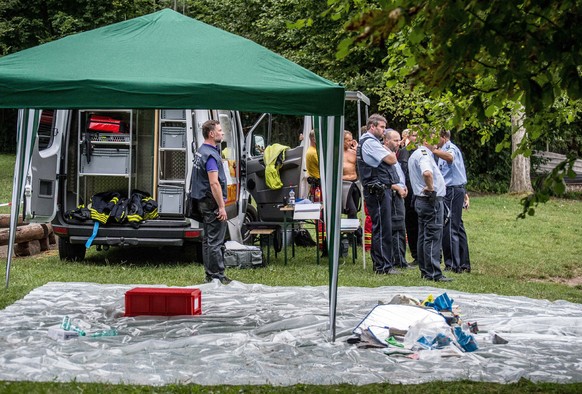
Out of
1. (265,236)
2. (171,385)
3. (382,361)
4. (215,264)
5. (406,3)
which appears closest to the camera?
(406,3)

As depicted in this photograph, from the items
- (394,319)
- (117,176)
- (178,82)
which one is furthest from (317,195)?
(178,82)

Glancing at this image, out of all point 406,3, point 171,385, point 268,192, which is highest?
point 406,3

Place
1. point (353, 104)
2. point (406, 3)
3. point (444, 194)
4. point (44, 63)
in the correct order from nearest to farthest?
1. point (406, 3)
2. point (44, 63)
3. point (444, 194)
4. point (353, 104)

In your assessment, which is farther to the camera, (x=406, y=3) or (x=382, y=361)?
(x=382, y=361)

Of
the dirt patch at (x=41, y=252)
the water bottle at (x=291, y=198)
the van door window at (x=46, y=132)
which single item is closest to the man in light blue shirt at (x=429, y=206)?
→ the water bottle at (x=291, y=198)

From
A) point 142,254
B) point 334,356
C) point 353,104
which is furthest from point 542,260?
point 353,104

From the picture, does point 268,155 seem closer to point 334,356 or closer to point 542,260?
point 542,260

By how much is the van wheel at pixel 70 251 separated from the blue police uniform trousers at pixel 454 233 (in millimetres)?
5150

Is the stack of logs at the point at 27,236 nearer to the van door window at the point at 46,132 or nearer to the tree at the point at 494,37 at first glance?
the van door window at the point at 46,132

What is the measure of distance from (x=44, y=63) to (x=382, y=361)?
3.74 metres

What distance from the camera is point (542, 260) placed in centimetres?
1566

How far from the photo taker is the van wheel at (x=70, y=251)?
13.5 metres

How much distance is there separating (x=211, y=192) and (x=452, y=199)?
12.3ft

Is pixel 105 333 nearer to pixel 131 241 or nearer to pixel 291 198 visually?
pixel 131 241
